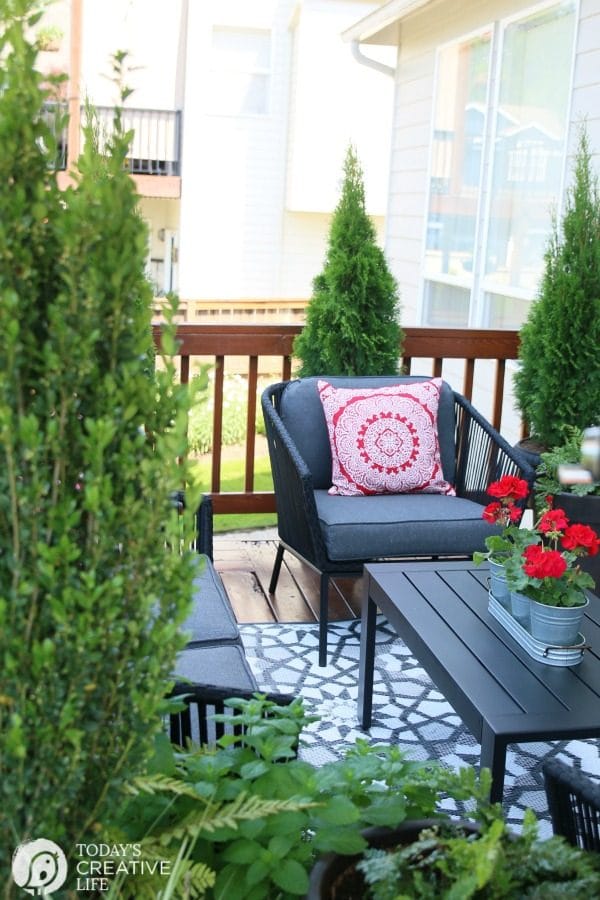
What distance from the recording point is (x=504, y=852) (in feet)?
4.55

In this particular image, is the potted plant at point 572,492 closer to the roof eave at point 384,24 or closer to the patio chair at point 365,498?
the patio chair at point 365,498

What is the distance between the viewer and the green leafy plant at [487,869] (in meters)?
1.30

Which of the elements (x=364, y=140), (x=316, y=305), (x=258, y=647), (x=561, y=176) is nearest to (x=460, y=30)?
(x=561, y=176)

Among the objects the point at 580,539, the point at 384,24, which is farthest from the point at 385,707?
the point at 384,24

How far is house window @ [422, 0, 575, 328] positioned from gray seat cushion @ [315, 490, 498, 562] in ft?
7.35

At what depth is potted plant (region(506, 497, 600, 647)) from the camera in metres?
2.51

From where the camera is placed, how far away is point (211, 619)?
107 inches

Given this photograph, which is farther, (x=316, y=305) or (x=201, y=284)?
(x=201, y=284)

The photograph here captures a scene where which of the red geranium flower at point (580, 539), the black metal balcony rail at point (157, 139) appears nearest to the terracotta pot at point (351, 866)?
the red geranium flower at point (580, 539)

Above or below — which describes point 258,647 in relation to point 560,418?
below

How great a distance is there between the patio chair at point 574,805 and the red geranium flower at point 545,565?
913 mm

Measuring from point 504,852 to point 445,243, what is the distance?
6.04 meters

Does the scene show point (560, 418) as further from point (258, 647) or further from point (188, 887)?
point (188, 887)

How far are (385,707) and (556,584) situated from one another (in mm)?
972
